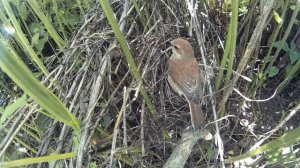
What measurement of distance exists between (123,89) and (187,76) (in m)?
0.60

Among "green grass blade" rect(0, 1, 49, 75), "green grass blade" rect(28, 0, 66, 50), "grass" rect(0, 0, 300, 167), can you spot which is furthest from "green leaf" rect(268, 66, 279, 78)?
"green grass blade" rect(0, 1, 49, 75)

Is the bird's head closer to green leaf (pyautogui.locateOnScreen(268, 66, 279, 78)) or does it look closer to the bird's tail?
the bird's tail

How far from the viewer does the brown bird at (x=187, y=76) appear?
102 inches

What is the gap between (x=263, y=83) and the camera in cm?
312

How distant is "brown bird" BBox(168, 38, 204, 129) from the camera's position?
8.54ft

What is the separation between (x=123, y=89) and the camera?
100 inches

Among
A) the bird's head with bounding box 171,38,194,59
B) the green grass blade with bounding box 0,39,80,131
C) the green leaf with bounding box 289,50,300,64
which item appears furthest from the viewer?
the green leaf with bounding box 289,50,300,64

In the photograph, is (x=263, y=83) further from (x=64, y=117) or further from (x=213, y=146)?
(x=64, y=117)

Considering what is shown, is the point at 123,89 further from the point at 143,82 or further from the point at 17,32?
the point at 17,32

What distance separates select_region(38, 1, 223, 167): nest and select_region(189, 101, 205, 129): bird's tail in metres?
0.13

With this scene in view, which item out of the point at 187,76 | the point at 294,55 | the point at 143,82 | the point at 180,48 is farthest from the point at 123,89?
the point at 294,55

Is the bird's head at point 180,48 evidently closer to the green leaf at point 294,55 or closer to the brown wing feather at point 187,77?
the brown wing feather at point 187,77

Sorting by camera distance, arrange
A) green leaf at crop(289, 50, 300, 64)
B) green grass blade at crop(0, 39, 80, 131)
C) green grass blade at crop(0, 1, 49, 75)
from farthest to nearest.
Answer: green leaf at crop(289, 50, 300, 64)
green grass blade at crop(0, 1, 49, 75)
green grass blade at crop(0, 39, 80, 131)

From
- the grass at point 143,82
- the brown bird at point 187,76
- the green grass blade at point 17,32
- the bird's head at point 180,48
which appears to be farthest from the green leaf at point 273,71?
the green grass blade at point 17,32
